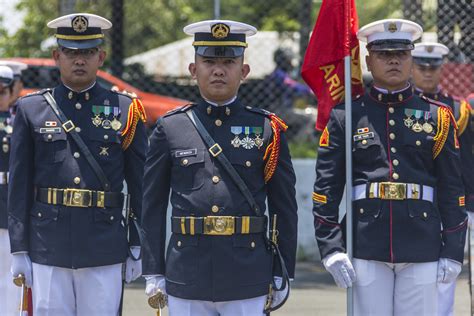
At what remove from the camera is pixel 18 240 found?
6410mm

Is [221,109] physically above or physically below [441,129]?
above

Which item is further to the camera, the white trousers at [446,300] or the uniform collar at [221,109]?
the white trousers at [446,300]

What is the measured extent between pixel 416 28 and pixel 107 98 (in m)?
1.75

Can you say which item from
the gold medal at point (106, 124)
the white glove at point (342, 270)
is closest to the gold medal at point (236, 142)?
the white glove at point (342, 270)

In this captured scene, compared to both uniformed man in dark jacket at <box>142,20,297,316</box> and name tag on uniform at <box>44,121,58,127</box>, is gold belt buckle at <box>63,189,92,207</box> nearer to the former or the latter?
name tag on uniform at <box>44,121,58,127</box>

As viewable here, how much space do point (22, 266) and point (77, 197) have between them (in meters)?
0.47

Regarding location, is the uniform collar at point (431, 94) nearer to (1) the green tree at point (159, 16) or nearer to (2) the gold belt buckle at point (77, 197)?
(2) the gold belt buckle at point (77, 197)

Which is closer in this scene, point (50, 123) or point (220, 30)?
point (220, 30)

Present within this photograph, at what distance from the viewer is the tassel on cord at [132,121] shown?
22.1ft

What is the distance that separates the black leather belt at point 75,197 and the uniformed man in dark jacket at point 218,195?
2.51 ft

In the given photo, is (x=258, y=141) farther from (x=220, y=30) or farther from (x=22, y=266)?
(x=22, y=266)

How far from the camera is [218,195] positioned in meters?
5.66

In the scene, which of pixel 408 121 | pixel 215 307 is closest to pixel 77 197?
pixel 215 307

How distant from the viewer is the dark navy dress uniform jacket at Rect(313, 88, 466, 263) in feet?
20.6
